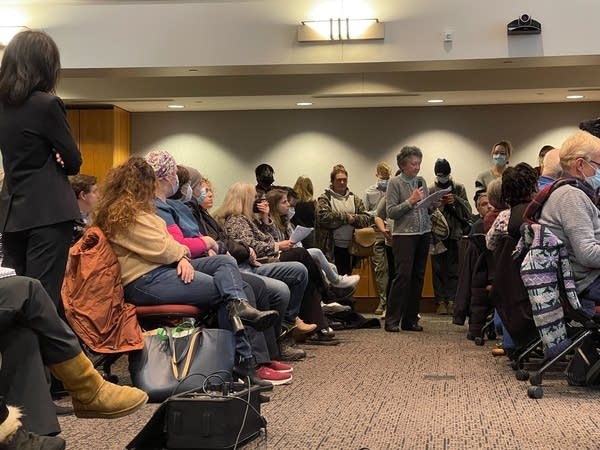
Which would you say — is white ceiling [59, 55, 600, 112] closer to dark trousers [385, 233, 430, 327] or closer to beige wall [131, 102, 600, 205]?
beige wall [131, 102, 600, 205]

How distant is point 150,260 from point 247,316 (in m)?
0.50

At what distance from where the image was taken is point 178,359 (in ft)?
11.8

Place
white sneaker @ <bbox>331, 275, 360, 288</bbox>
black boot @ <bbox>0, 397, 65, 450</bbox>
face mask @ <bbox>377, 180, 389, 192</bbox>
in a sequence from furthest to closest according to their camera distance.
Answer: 1. face mask @ <bbox>377, 180, 389, 192</bbox>
2. white sneaker @ <bbox>331, 275, 360, 288</bbox>
3. black boot @ <bbox>0, 397, 65, 450</bbox>

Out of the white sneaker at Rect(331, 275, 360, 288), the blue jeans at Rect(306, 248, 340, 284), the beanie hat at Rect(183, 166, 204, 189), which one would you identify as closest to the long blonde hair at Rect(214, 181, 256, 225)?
the beanie hat at Rect(183, 166, 204, 189)

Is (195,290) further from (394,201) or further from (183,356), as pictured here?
(394,201)

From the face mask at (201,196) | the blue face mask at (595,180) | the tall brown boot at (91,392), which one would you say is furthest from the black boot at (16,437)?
the face mask at (201,196)

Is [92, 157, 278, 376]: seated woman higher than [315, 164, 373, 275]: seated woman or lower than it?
lower

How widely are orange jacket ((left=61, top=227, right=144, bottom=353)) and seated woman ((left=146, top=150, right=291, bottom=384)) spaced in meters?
0.47

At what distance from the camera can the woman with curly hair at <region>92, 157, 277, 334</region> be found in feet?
12.1

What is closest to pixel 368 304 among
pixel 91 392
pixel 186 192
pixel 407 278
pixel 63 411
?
pixel 407 278

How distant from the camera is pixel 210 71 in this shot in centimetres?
688

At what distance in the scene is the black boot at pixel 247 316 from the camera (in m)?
3.65

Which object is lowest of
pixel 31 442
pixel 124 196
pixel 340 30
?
pixel 31 442

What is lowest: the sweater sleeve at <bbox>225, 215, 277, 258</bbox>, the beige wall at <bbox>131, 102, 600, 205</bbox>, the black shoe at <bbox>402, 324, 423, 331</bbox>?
the black shoe at <bbox>402, 324, 423, 331</bbox>
